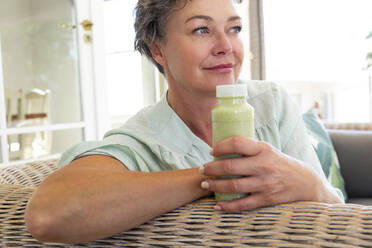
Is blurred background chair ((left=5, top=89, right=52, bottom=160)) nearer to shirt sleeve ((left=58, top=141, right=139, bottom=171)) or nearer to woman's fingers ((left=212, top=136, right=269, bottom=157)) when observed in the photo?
shirt sleeve ((left=58, top=141, right=139, bottom=171))

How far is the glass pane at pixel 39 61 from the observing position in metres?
2.35

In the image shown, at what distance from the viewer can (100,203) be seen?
713 mm

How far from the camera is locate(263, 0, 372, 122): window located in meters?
4.25

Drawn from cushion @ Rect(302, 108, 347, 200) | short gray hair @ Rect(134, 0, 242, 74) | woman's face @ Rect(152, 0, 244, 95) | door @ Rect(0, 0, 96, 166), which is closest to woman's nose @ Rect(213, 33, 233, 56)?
woman's face @ Rect(152, 0, 244, 95)

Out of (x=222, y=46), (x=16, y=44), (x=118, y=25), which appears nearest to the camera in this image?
(x=222, y=46)

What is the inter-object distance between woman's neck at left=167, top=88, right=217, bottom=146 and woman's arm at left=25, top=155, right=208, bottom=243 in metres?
0.45

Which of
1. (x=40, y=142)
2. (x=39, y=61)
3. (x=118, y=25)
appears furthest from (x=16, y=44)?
(x=118, y=25)

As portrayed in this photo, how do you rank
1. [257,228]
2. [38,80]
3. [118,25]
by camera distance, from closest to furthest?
[257,228] → [38,80] → [118,25]

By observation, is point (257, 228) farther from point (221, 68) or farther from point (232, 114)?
point (221, 68)

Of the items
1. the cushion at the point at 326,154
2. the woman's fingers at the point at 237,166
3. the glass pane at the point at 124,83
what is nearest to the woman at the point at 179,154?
the woman's fingers at the point at 237,166

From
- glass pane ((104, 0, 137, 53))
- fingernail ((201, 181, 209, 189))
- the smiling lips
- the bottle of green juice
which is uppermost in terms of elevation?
glass pane ((104, 0, 137, 53))

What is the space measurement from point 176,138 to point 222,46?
29cm

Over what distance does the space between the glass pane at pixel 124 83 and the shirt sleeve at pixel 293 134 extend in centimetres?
191

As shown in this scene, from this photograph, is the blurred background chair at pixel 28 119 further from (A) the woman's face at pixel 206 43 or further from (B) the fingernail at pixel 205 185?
(B) the fingernail at pixel 205 185
